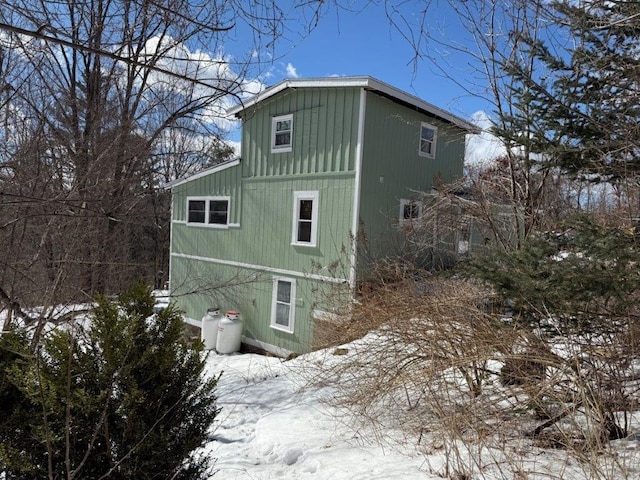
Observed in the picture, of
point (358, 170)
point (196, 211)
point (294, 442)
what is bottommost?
point (294, 442)

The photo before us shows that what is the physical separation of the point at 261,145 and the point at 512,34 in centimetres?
751

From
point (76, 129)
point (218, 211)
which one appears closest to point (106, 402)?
point (76, 129)

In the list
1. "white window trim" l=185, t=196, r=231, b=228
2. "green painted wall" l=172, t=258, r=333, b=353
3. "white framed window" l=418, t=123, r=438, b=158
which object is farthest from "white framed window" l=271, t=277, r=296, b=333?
"white framed window" l=418, t=123, r=438, b=158

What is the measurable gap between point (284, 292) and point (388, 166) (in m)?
4.25

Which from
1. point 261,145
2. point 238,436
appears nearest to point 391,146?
point 261,145

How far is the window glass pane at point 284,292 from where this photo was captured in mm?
10983

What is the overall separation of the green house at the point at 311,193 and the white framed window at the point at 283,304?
0.03 metres

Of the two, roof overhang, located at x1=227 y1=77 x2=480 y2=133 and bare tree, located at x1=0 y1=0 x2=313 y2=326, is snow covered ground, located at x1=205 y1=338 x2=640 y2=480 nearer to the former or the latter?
bare tree, located at x1=0 y1=0 x2=313 y2=326

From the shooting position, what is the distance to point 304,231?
10641 millimetres

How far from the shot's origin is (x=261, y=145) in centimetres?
1153

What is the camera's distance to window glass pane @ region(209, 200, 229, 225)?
1258 centimetres

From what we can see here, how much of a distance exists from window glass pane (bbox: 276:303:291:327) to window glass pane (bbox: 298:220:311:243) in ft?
6.17

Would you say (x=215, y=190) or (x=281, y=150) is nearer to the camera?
(x=281, y=150)

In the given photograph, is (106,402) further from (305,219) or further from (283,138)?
(283,138)
